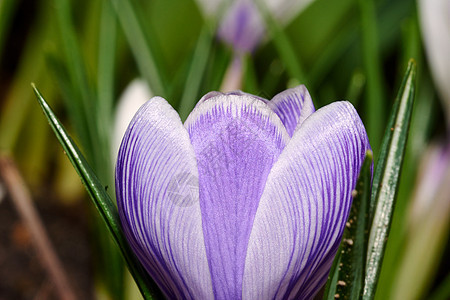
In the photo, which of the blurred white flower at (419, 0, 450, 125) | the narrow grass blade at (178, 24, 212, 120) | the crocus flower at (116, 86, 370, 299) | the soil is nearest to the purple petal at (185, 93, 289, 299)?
the crocus flower at (116, 86, 370, 299)

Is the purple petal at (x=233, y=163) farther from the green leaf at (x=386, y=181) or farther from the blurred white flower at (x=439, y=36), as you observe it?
the blurred white flower at (x=439, y=36)

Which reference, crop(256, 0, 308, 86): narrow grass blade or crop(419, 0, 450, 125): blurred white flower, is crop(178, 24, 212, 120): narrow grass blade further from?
crop(419, 0, 450, 125): blurred white flower

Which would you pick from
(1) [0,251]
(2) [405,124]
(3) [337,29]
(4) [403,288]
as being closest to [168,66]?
(3) [337,29]

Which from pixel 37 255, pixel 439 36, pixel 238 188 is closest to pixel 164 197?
pixel 238 188

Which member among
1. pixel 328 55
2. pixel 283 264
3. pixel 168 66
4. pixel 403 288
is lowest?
pixel 403 288

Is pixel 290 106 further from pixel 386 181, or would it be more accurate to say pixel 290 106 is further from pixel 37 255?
pixel 37 255

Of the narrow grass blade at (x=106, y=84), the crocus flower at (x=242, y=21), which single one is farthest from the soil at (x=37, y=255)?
the crocus flower at (x=242, y=21)

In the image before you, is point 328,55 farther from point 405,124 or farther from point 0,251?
point 0,251
